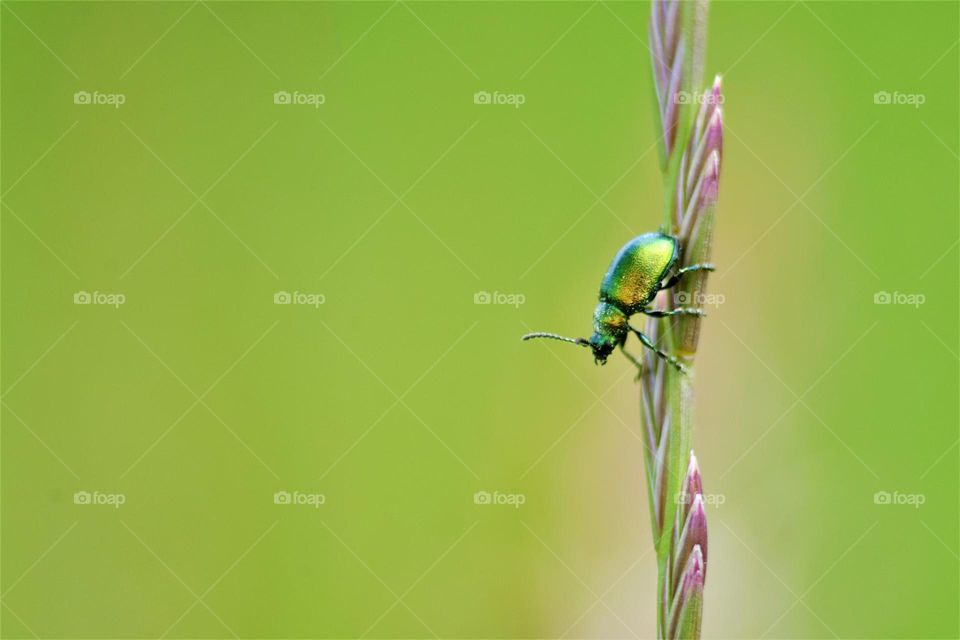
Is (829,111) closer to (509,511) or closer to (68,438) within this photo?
(509,511)

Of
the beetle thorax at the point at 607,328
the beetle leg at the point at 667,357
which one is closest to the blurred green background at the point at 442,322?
the beetle thorax at the point at 607,328

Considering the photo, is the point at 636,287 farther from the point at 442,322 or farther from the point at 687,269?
the point at 442,322

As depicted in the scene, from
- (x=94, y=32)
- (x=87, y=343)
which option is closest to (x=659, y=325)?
(x=87, y=343)

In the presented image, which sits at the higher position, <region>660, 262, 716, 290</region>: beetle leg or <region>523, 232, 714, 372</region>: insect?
<region>523, 232, 714, 372</region>: insect

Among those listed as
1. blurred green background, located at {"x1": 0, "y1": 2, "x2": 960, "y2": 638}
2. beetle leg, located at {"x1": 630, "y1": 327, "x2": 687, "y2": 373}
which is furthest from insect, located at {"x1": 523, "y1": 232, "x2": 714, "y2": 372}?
blurred green background, located at {"x1": 0, "y1": 2, "x2": 960, "y2": 638}

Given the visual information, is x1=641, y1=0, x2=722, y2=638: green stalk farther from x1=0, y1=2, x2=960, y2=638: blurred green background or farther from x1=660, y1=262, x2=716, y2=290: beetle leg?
x1=0, y1=2, x2=960, y2=638: blurred green background
